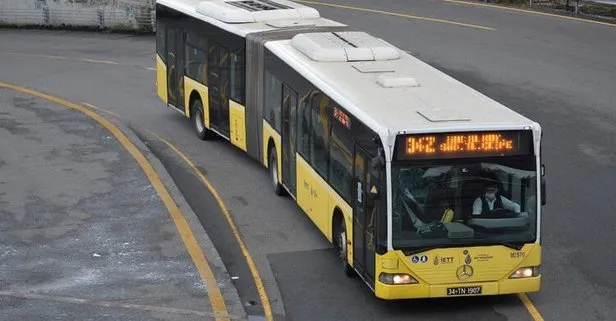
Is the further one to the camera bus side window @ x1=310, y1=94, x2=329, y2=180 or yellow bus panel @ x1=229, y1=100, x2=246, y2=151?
yellow bus panel @ x1=229, y1=100, x2=246, y2=151

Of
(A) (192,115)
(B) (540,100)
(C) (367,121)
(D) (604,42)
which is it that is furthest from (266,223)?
(D) (604,42)

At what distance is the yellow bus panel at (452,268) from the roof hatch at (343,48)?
5.24 meters

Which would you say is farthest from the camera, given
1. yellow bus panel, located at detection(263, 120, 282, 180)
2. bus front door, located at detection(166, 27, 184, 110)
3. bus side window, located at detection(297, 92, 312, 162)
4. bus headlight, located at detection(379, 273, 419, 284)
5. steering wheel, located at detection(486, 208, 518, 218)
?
bus front door, located at detection(166, 27, 184, 110)

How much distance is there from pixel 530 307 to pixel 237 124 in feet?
30.7

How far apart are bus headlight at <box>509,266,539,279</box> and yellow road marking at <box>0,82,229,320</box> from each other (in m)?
3.54

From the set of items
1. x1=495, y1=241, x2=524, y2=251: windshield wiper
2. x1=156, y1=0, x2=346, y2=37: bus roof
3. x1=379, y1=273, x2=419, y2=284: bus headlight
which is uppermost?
x1=156, y1=0, x2=346, y2=37: bus roof

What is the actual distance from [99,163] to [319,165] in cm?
630

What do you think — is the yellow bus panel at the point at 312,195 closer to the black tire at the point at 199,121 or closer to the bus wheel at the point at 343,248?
the bus wheel at the point at 343,248

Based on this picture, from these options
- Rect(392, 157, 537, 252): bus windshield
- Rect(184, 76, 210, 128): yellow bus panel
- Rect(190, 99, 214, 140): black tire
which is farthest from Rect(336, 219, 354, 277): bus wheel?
Rect(190, 99, 214, 140): black tire

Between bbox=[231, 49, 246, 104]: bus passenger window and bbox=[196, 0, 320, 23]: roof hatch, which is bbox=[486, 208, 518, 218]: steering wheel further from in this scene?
bbox=[196, 0, 320, 23]: roof hatch

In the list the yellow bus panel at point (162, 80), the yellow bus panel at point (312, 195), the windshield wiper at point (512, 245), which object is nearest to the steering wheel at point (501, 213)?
the windshield wiper at point (512, 245)

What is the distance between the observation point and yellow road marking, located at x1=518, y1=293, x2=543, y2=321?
14781 mm

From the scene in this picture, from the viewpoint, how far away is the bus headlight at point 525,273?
48.2ft

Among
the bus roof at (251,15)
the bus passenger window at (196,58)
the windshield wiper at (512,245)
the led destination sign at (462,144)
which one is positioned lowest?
the windshield wiper at (512,245)
